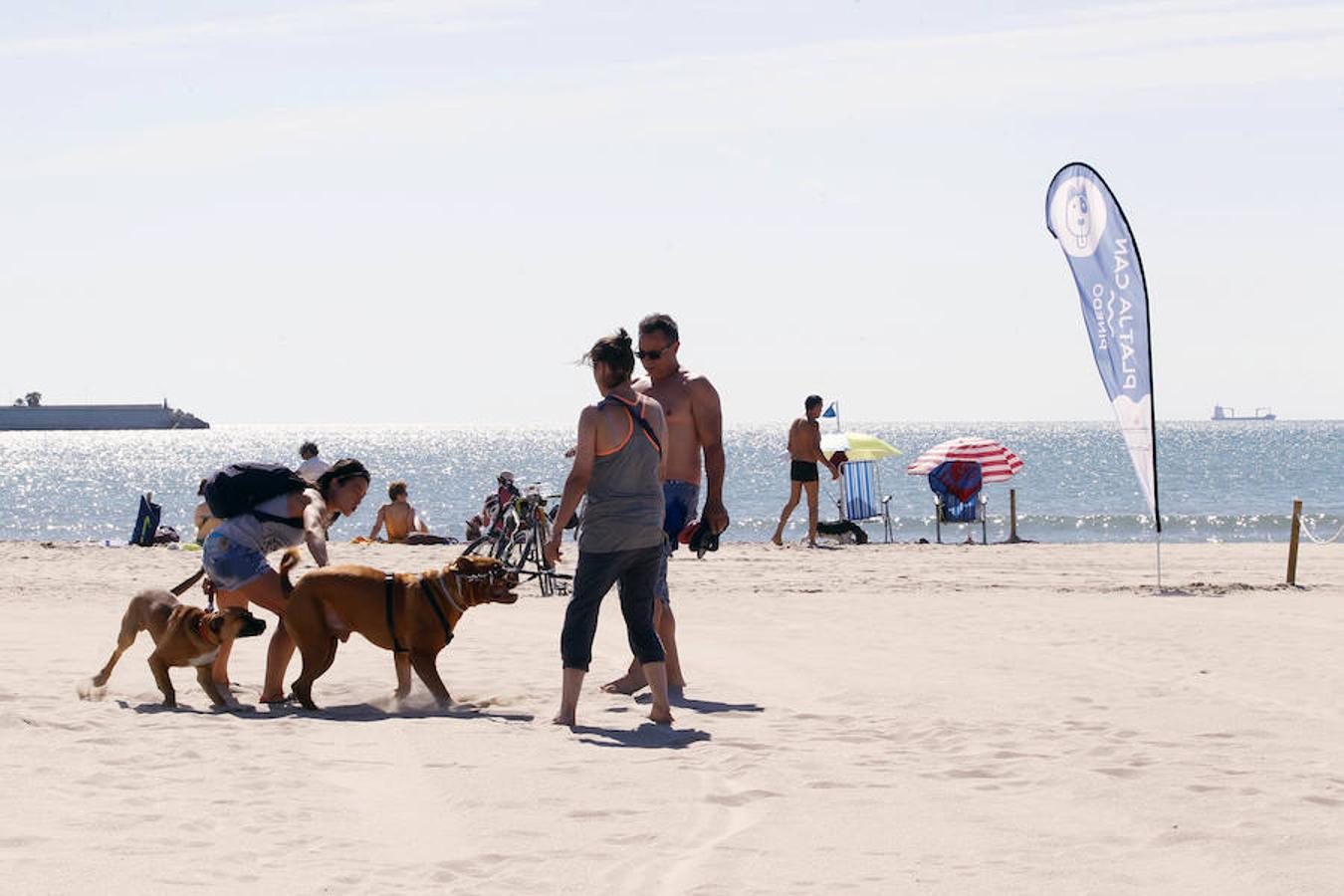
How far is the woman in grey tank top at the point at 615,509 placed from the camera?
22.0 feet

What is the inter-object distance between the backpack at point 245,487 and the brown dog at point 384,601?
31 centimetres

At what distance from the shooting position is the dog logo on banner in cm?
1368

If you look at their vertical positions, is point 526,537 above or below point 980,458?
below

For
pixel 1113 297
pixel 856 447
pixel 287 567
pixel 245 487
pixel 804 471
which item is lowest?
pixel 287 567

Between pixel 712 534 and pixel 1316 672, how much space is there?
11.4ft

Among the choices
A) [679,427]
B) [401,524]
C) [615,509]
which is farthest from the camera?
[401,524]

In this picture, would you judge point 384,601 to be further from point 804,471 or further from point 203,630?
point 804,471

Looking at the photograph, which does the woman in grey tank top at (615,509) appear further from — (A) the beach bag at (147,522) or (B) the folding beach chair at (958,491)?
(B) the folding beach chair at (958,491)

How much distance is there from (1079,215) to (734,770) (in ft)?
30.4

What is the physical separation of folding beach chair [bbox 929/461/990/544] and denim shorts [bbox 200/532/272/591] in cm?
1743

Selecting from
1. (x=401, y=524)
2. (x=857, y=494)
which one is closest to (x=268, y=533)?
(x=401, y=524)

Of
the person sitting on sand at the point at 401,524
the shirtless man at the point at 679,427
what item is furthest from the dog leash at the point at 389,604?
the person sitting on sand at the point at 401,524

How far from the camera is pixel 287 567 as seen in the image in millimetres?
7094

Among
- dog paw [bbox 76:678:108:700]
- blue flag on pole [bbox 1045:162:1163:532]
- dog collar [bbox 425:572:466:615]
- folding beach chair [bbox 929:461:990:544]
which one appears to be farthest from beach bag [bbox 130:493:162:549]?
dog collar [bbox 425:572:466:615]
